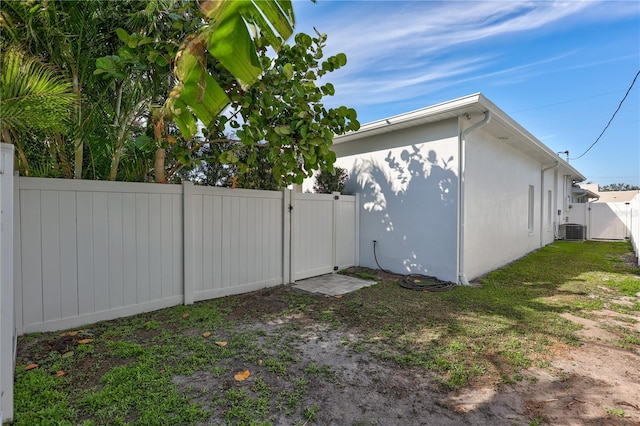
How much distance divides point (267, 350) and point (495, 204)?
6888 millimetres

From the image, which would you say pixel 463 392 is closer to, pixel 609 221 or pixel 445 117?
pixel 445 117

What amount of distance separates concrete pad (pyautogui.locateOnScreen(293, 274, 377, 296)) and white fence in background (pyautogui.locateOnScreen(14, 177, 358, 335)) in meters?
0.34

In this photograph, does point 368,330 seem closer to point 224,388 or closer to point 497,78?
point 224,388

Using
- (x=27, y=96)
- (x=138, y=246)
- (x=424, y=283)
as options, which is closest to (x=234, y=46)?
(x=27, y=96)

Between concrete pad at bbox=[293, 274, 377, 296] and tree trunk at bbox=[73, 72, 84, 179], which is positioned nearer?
tree trunk at bbox=[73, 72, 84, 179]

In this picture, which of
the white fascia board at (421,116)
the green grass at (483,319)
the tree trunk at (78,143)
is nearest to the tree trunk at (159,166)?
the tree trunk at (78,143)

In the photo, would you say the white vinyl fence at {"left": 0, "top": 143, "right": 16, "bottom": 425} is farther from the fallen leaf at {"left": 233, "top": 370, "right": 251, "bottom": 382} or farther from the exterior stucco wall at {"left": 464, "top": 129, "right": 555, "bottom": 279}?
the exterior stucco wall at {"left": 464, "top": 129, "right": 555, "bottom": 279}

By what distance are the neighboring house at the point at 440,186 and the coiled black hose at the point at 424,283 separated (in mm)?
166

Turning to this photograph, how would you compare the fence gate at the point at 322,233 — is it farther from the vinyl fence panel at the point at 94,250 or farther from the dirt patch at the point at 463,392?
the dirt patch at the point at 463,392

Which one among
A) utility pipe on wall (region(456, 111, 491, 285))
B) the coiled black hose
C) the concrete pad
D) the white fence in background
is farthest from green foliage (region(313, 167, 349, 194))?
utility pipe on wall (region(456, 111, 491, 285))

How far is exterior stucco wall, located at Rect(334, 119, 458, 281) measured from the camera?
20.7 ft

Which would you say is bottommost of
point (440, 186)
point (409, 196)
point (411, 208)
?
point (411, 208)

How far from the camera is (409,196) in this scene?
6969 mm

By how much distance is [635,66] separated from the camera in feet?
23.1
